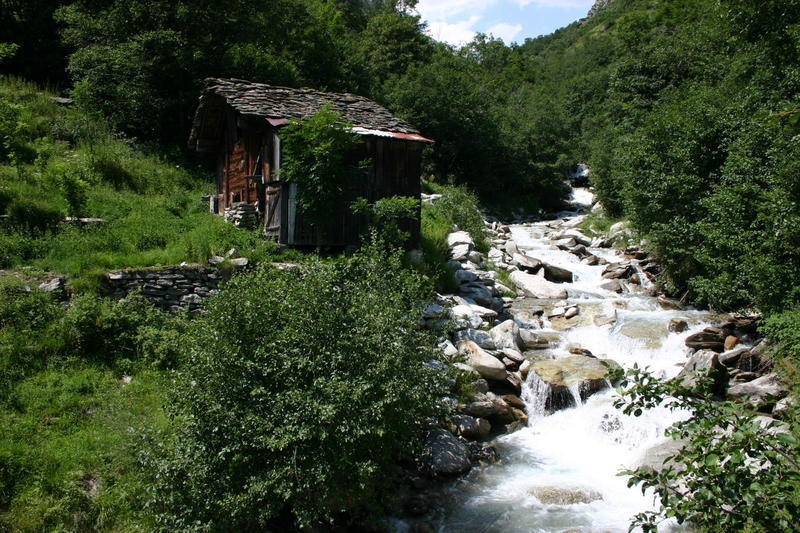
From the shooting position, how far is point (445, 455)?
8.26m

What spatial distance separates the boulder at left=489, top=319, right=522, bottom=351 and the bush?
4733mm

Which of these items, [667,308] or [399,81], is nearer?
[667,308]

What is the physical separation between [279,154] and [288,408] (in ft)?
27.4

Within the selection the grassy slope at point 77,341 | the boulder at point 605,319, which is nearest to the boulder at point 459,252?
the boulder at point 605,319

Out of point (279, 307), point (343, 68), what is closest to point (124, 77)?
point (343, 68)

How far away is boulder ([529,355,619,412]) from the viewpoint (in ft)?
32.8

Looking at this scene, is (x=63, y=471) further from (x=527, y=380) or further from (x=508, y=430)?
(x=527, y=380)

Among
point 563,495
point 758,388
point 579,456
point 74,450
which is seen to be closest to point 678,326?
point 758,388

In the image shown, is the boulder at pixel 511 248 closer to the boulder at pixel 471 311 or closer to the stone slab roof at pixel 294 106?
the boulder at pixel 471 311

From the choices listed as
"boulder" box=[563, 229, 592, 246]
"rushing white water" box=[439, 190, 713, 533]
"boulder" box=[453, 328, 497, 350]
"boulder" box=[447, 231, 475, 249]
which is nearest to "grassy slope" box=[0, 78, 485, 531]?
"boulder" box=[447, 231, 475, 249]

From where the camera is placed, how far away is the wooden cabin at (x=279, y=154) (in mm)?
12711

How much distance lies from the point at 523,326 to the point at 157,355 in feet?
28.1

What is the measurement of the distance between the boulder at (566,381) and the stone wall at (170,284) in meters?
6.61

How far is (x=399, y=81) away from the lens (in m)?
29.3
